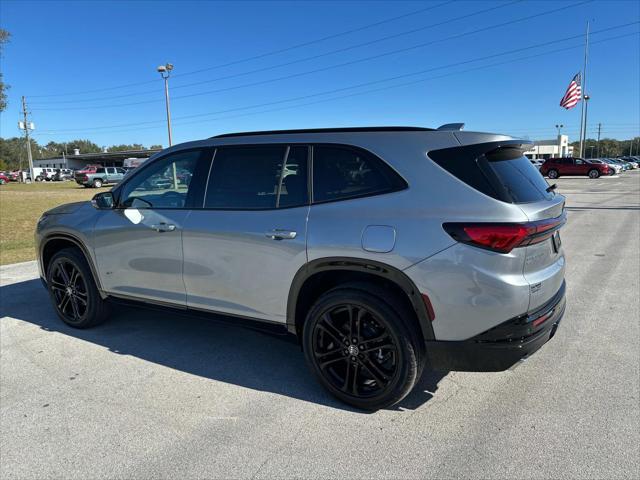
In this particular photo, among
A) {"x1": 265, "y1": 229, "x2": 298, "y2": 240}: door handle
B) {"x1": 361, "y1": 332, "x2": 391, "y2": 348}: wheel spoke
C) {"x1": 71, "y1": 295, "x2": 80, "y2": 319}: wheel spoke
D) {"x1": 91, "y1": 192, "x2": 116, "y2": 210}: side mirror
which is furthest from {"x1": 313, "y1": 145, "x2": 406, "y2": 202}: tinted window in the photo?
{"x1": 71, "y1": 295, "x2": 80, "y2": 319}: wheel spoke

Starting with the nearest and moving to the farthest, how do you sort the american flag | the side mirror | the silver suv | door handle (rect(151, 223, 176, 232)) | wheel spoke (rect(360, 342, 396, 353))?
the silver suv
wheel spoke (rect(360, 342, 396, 353))
door handle (rect(151, 223, 176, 232))
the side mirror
the american flag

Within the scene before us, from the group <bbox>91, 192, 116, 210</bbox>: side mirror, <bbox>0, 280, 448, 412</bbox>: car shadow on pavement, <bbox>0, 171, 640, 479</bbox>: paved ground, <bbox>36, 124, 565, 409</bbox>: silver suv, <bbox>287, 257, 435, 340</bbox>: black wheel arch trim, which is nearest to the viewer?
<bbox>0, 171, 640, 479</bbox>: paved ground

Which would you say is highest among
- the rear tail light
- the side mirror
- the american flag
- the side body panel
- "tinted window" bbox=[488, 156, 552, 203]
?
the american flag

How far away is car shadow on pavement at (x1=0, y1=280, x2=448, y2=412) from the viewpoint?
3.41 m

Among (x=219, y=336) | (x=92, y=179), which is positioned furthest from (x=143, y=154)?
(x=219, y=336)

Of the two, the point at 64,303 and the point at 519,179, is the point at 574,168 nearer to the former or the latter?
the point at 519,179

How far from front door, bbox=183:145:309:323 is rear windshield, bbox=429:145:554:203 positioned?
39.4 inches

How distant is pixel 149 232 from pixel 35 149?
171 meters

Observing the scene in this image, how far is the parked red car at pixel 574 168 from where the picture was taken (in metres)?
37.3

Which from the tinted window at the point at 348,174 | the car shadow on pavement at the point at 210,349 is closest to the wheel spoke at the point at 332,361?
the car shadow on pavement at the point at 210,349

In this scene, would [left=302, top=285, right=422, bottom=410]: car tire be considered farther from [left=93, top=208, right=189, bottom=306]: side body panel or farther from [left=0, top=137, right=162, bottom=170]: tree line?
[left=0, top=137, right=162, bottom=170]: tree line

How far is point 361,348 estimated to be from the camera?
3.04 meters

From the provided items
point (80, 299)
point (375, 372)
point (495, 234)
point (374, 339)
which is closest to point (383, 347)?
point (374, 339)

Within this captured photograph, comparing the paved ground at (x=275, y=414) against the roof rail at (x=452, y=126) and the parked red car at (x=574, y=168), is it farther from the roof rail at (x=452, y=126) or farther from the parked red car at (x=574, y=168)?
Result: the parked red car at (x=574, y=168)
